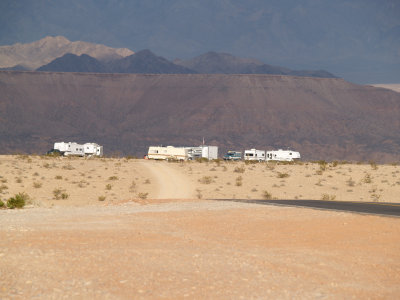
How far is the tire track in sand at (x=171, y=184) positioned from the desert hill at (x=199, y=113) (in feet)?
165

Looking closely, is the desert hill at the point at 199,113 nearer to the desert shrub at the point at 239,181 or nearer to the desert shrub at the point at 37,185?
the desert shrub at the point at 239,181

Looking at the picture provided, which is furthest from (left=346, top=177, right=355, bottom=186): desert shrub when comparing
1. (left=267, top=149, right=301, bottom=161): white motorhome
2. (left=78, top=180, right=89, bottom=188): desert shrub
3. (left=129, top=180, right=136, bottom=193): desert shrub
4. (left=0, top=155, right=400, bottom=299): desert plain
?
(left=267, top=149, right=301, bottom=161): white motorhome

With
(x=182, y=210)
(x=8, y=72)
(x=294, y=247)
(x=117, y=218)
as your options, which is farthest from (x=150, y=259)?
(x=8, y=72)

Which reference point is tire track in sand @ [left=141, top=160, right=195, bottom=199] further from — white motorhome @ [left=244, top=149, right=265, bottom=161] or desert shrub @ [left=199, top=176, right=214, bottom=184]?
white motorhome @ [left=244, top=149, right=265, bottom=161]

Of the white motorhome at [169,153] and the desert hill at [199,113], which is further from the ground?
the desert hill at [199,113]

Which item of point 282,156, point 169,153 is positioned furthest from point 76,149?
point 282,156

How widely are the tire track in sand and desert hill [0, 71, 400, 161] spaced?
1980 inches

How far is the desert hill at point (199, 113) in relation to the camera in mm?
95625

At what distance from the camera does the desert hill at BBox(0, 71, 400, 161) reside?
314 ft

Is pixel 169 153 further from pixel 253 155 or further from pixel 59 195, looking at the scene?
pixel 59 195

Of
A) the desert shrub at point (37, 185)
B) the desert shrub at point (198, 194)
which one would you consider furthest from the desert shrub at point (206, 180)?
the desert shrub at point (37, 185)

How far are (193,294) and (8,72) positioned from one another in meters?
121

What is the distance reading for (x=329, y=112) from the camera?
4257 inches

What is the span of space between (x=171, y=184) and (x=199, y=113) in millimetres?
74266
